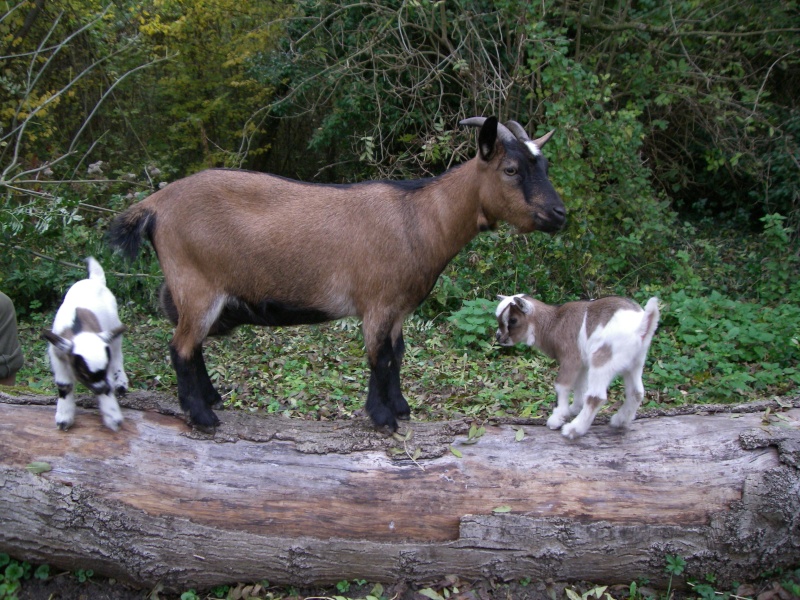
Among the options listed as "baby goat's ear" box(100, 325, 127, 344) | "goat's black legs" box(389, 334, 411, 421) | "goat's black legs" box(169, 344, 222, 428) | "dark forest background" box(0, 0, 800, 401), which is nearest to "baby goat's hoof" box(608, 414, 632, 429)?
"goat's black legs" box(389, 334, 411, 421)

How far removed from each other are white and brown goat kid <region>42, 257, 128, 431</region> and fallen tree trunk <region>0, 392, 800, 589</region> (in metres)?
0.16

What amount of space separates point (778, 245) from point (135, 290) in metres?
8.31

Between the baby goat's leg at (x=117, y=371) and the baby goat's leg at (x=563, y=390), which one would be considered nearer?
the baby goat's leg at (x=563, y=390)

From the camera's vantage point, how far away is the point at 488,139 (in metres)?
3.89

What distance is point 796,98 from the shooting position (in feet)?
38.2

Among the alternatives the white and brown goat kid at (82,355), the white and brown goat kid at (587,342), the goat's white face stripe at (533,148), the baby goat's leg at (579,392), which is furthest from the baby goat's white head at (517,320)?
the white and brown goat kid at (82,355)

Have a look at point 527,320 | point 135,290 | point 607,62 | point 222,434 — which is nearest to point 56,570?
point 222,434

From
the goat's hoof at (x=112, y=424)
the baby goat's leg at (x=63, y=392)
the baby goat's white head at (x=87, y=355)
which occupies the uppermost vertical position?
the baby goat's white head at (x=87, y=355)

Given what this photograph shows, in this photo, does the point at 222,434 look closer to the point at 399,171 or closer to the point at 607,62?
the point at 399,171

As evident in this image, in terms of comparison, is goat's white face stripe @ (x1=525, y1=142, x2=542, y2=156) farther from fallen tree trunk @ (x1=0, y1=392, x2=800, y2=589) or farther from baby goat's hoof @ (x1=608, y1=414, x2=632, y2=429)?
fallen tree trunk @ (x1=0, y1=392, x2=800, y2=589)

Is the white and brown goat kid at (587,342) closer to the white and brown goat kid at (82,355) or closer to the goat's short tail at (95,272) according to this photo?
the white and brown goat kid at (82,355)

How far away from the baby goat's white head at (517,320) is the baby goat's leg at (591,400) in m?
0.61

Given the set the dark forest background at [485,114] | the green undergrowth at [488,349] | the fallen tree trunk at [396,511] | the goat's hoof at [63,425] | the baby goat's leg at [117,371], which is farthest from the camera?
the dark forest background at [485,114]

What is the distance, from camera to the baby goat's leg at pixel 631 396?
3906 millimetres
